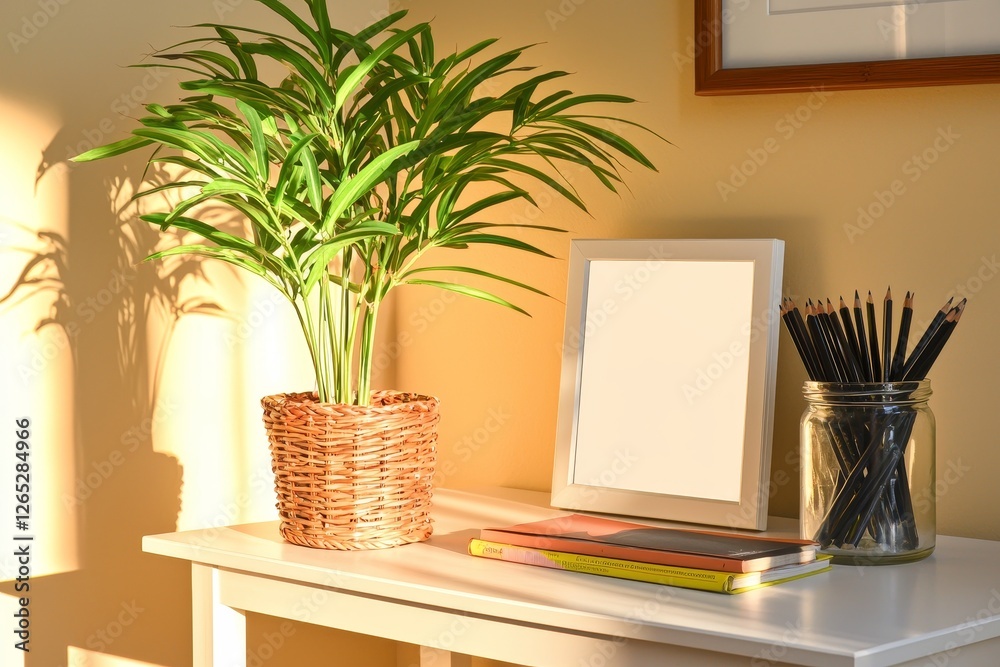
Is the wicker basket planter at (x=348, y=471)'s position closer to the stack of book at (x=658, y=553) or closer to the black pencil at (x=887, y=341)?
the stack of book at (x=658, y=553)

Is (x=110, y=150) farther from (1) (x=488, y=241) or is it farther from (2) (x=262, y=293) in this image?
(2) (x=262, y=293)

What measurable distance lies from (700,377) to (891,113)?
1.19ft

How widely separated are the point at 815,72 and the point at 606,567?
62 centimetres

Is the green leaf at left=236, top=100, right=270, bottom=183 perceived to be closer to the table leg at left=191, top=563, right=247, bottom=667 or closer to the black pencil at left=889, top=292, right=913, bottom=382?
the table leg at left=191, top=563, right=247, bottom=667

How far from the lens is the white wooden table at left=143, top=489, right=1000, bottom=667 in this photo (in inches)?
29.3

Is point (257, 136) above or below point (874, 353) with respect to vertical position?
above

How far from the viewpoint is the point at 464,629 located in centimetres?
89

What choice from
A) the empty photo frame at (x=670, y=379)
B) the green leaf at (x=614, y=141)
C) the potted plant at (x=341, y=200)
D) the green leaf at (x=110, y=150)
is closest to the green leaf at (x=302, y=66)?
the potted plant at (x=341, y=200)

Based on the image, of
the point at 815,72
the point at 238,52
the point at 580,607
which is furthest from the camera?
the point at 815,72

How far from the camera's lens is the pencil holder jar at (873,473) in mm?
953

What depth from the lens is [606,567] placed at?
914mm

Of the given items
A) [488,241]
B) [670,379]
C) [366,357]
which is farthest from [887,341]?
[366,357]

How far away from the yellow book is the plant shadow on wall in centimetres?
46

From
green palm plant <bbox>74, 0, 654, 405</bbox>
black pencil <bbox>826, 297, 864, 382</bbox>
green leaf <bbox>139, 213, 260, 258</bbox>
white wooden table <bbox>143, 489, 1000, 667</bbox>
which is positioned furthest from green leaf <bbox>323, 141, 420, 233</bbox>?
black pencil <bbox>826, 297, 864, 382</bbox>
